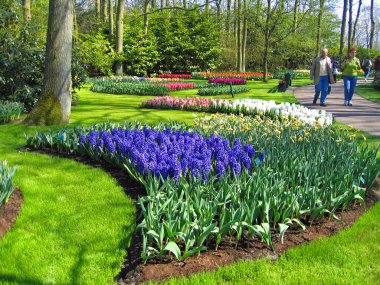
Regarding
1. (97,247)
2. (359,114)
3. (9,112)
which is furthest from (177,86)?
(97,247)

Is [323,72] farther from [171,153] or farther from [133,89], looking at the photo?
[171,153]

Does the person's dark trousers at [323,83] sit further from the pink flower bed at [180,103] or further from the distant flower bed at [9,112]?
the distant flower bed at [9,112]

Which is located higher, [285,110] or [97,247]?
[285,110]

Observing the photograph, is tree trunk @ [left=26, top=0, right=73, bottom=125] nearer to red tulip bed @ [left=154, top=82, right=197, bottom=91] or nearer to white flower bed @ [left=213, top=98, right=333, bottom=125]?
white flower bed @ [left=213, top=98, right=333, bottom=125]

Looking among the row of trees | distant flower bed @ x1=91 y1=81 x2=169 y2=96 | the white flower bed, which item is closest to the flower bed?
the white flower bed

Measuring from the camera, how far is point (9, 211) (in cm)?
371

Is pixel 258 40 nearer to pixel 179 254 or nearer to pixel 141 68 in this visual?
pixel 141 68

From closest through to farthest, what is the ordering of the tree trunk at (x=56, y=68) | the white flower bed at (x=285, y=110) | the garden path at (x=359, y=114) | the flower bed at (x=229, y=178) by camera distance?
the flower bed at (x=229, y=178), the white flower bed at (x=285, y=110), the tree trunk at (x=56, y=68), the garden path at (x=359, y=114)

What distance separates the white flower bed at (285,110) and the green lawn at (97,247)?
11.7 feet

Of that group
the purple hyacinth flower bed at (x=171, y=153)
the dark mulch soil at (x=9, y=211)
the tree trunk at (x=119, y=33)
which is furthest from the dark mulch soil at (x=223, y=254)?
the tree trunk at (x=119, y=33)

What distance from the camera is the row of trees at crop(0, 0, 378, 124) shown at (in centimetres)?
780

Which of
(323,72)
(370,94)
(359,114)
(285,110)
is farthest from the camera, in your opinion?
(370,94)

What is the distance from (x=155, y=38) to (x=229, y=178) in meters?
28.1

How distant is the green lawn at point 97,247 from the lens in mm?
2689
